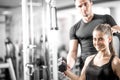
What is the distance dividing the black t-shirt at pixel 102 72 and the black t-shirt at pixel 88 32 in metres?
0.15

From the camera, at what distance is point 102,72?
195 centimetres

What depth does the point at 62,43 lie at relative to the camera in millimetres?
2195

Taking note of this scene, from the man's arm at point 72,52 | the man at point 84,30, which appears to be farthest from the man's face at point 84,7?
the man's arm at point 72,52

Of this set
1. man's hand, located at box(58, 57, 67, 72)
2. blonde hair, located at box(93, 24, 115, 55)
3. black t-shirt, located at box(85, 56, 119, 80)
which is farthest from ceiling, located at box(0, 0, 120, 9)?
black t-shirt, located at box(85, 56, 119, 80)

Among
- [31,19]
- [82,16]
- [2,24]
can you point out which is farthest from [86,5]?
[2,24]

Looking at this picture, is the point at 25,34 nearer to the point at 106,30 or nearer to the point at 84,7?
the point at 84,7

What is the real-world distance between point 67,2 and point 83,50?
536 millimetres

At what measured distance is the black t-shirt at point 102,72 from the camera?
193 centimetres

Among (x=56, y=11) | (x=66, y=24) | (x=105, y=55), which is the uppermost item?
(x=56, y=11)

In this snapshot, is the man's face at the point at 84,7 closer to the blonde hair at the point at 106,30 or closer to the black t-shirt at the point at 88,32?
the black t-shirt at the point at 88,32

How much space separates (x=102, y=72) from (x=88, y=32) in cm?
43

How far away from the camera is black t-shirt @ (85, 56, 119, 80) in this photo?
1.93 m

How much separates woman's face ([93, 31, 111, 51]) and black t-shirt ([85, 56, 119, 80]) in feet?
0.44

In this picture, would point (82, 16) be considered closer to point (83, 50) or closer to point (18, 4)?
point (83, 50)
